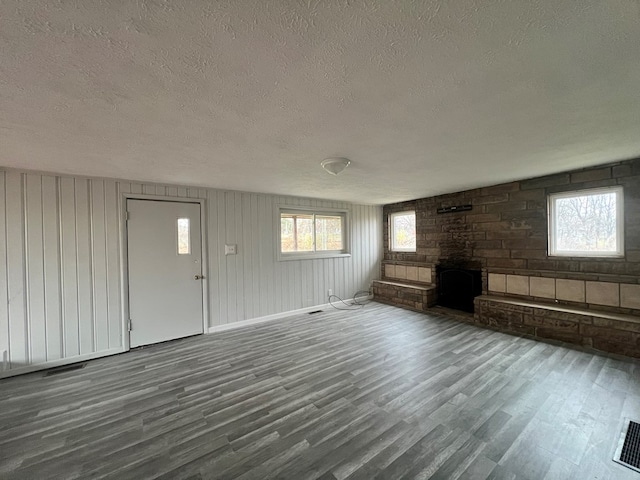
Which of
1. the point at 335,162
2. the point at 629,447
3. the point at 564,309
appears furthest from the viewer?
the point at 564,309

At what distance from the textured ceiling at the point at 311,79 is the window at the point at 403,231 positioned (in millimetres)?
3283

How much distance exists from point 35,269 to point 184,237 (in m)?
1.58

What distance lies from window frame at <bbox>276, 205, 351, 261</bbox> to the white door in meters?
1.38

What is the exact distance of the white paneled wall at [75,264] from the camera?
2.84 meters

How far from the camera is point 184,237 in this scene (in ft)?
12.6

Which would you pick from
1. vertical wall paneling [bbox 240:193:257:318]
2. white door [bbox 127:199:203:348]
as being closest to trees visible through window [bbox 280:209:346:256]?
vertical wall paneling [bbox 240:193:257:318]

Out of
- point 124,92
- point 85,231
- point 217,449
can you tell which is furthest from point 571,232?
point 85,231

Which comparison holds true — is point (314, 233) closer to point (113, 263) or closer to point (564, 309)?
point (113, 263)

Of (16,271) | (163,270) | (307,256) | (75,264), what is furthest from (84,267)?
(307,256)

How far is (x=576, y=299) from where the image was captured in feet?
11.4

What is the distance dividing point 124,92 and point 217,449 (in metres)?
2.31

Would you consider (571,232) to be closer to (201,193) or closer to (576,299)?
(576,299)

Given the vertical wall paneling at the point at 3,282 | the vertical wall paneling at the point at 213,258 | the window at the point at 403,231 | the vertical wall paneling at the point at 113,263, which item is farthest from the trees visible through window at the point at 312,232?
the vertical wall paneling at the point at 3,282

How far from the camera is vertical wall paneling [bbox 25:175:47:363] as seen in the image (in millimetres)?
2906
